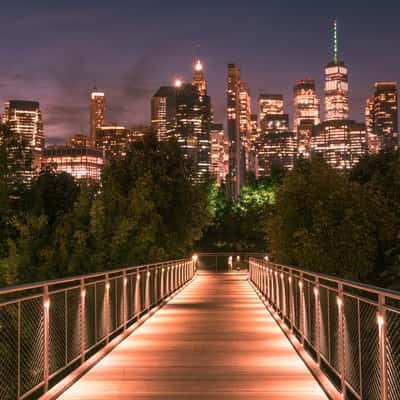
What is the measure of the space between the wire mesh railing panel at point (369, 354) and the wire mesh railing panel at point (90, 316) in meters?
4.30

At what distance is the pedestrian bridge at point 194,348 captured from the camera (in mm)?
7004

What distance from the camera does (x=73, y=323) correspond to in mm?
9570

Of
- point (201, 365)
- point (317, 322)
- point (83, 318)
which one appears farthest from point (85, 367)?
point (317, 322)

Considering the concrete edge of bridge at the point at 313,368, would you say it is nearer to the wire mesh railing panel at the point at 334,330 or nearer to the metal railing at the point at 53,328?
the wire mesh railing panel at the point at 334,330

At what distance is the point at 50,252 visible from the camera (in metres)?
28.6

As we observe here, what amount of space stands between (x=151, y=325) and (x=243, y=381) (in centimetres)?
654

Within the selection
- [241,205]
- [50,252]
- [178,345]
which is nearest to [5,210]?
[50,252]

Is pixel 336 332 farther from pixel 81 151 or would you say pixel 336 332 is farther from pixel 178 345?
pixel 81 151

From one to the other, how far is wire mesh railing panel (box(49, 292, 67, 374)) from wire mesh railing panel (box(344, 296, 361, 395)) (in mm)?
3131

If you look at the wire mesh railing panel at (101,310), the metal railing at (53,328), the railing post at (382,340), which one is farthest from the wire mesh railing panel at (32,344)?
the railing post at (382,340)

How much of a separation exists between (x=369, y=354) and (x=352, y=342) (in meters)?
0.72

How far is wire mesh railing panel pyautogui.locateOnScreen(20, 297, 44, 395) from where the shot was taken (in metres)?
7.46

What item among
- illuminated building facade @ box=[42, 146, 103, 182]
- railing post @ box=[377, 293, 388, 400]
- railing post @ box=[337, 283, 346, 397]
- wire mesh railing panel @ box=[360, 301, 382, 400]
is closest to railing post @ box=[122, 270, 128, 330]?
railing post @ box=[337, 283, 346, 397]

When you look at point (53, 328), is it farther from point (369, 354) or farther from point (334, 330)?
point (369, 354)
